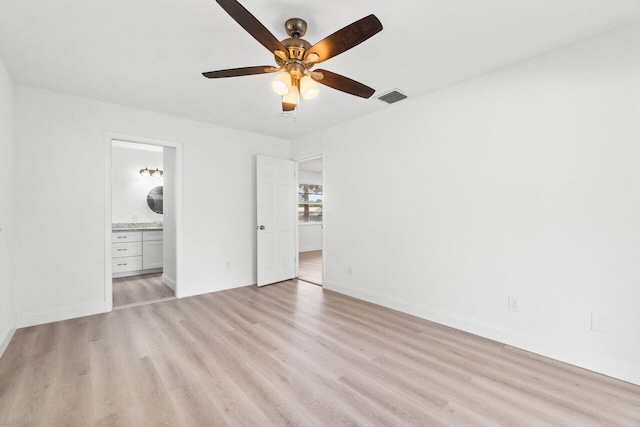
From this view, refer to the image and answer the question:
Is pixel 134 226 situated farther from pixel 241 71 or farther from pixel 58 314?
pixel 241 71

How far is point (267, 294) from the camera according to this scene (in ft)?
13.8

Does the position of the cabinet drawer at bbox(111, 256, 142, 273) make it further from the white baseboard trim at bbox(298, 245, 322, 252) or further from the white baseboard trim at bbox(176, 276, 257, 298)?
the white baseboard trim at bbox(298, 245, 322, 252)

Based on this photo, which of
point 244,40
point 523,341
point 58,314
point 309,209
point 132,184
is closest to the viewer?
point 244,40

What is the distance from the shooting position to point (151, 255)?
5480mm

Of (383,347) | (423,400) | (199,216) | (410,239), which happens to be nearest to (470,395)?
(423,400)

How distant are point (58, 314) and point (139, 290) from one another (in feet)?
4.00

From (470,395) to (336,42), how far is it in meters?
2.37

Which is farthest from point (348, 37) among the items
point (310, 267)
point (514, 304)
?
point (310, 267)

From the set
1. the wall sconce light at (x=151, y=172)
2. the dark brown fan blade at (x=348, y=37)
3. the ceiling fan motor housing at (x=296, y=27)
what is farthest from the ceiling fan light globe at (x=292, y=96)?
the wall sconce light at (x=151, y=172)

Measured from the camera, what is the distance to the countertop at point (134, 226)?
206 inches

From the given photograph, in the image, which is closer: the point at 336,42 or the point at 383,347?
the point at 336,42

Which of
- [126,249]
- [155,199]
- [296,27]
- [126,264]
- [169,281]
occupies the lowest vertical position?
[169,281]

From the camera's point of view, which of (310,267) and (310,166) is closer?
(310,267)

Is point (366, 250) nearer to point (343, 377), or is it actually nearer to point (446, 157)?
point (446, 157)
